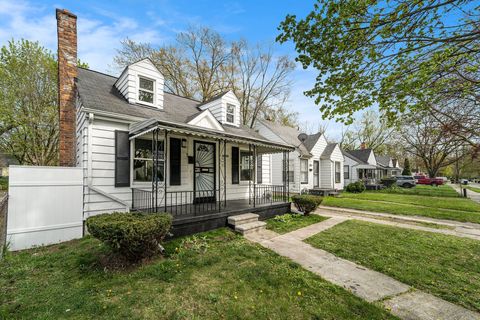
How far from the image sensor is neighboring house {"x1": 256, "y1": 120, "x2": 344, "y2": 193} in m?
15.9

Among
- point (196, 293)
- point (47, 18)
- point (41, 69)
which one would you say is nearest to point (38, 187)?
point (196, 293)

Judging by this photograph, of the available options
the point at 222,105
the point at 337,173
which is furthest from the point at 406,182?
the point at 222,105

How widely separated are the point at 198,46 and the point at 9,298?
67.9ft

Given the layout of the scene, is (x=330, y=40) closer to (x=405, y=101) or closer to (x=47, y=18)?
(x=405, y=101)

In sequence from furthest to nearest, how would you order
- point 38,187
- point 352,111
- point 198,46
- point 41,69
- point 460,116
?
point 198,46, point 41,69, point 460,116, point 38,187, point 352,111

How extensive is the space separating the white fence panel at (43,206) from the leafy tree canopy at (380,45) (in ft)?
20.6

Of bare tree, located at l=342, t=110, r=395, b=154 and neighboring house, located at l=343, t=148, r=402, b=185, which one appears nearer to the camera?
neighboring house, located at l=343, t=148, r=402, b=185

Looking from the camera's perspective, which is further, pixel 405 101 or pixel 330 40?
pixel 405 101

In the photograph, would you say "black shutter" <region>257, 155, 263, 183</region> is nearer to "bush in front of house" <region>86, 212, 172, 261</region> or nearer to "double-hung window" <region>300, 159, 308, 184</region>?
"double-hung window" <region>300, 159, 308, 184</region>

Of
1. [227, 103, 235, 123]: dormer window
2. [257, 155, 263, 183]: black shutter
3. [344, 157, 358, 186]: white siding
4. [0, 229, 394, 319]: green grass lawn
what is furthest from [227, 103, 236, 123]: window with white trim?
[344, 157, 358, 186]: white siding

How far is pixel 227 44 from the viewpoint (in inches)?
810

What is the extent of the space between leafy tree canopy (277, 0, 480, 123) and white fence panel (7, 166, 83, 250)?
6291 mm

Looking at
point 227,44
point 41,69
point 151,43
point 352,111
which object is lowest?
point 352,111

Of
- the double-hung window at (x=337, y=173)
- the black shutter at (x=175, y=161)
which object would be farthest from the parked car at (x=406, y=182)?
the black shutter at (x=175, y=161)
